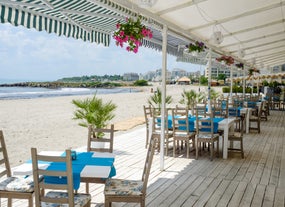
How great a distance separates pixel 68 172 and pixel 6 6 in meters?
2.12

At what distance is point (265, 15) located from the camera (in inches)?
274

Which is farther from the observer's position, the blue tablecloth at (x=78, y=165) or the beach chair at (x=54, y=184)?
the blue tablecloth at (x=78, y=165)

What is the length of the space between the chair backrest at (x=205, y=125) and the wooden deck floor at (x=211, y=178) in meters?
0.60

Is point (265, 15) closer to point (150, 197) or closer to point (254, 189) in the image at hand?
point (254, 189)

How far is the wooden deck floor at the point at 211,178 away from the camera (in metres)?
4.12

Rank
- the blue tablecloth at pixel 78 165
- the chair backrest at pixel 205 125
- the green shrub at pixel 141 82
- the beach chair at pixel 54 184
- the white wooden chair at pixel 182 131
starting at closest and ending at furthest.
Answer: the beach chair at pixel 54 184 < the blue tablecloth at pixel 78 165 < the chair backrest at pixel 205 125 < the white wooden chair at pixel 182 131 < the green shrub at pixel 141 82

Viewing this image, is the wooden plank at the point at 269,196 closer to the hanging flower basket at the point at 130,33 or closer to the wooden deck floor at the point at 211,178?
the wooden deck floor at the point at 211,178

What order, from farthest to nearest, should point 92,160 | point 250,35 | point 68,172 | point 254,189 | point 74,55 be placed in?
point 74,55 → point 250,35 → point 254,189 → point 92,160 → point 68,172

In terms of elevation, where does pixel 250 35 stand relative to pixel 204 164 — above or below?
above

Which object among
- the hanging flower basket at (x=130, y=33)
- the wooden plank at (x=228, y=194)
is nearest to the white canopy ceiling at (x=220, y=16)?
the hanging flower basket at (x=130, y=33)

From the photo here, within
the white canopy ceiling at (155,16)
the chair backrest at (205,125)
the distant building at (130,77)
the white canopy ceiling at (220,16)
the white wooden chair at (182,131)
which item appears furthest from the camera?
the distant building at (130,77)

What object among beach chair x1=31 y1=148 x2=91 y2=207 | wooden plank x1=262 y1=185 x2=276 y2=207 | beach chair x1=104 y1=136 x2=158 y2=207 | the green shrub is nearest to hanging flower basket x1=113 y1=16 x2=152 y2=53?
beach chair x1=104 y1=136 x2=158 y2=207

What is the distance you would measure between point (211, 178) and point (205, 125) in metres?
1.65

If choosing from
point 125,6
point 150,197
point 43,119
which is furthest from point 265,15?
point 43,119
